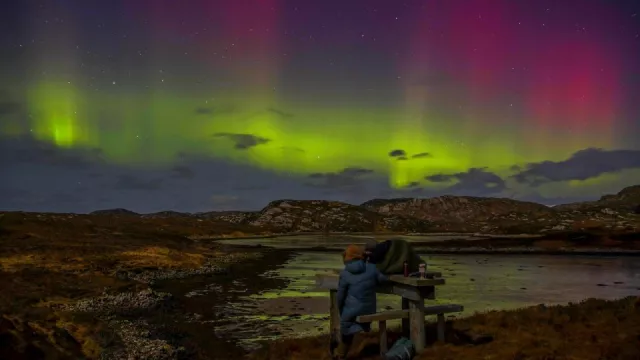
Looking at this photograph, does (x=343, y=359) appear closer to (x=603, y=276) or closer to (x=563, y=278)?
(x=563, y=278)

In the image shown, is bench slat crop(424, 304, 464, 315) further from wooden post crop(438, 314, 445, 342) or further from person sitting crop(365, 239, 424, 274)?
person sitting crop(365, 239, 424, 274)

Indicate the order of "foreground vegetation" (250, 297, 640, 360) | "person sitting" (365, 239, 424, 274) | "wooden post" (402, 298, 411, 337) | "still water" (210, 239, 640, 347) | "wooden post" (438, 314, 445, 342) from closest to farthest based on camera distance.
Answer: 1. "foreground vegetation" (250, 297, 640, 360)
2. "person sitting" (365, 239, 424, 274)
3. "wooden post" (438, 314, 445, 342)
4. "wooden post" (402, 298, 411, 337)
5. "still water" (210, 239, 640, 347)

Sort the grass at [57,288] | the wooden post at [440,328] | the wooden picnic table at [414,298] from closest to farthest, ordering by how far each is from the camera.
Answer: the wooden picnic table at [414,298], the wooden post at [440,328], the grass at [57,288]

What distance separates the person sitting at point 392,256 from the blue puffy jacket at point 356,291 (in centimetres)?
51

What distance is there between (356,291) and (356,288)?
80 millimetres

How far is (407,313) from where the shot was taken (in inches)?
530

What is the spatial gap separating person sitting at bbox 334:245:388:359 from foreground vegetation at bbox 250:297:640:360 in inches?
57.2

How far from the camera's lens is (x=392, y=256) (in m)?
13.6

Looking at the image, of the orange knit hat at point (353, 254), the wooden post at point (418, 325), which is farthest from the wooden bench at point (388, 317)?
the orange knit hat at point (353, 254)

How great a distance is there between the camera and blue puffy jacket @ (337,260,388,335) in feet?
42.0

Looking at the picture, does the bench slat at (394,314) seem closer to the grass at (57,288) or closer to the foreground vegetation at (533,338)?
the foreground vegetation at (533,338)

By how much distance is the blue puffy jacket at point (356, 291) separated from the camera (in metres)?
12.8

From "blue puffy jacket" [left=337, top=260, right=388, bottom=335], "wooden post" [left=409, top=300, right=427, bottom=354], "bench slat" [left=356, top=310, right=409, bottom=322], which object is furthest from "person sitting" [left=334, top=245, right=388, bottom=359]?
"wooden post" [left=409, top=300, right=427, bottom=354]

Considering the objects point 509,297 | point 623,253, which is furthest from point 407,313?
point 623,253
